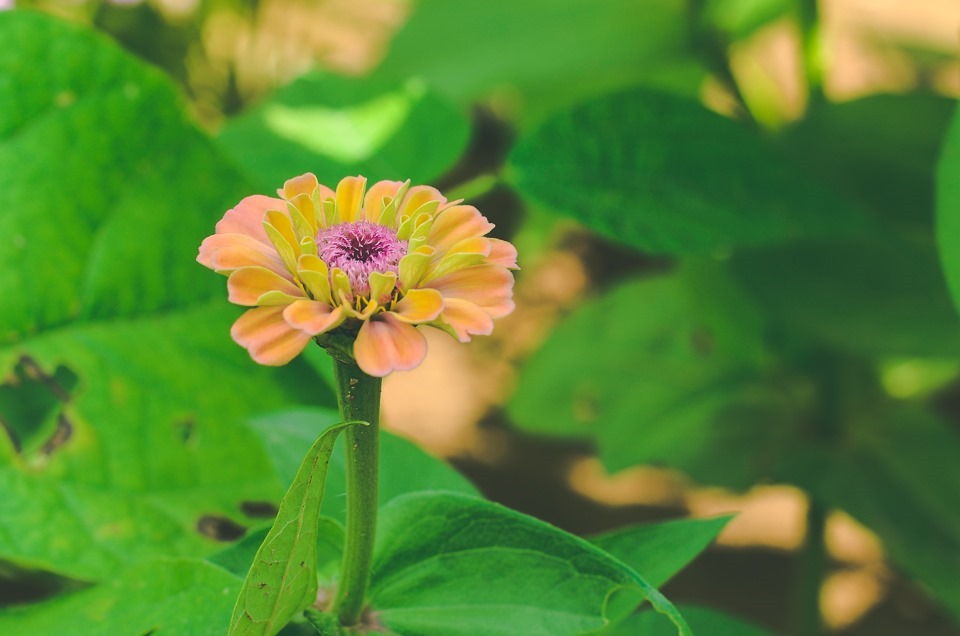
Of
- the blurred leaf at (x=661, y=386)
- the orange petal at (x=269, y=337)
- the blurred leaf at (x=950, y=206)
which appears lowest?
the blurred leaf at (x=661, y=386)

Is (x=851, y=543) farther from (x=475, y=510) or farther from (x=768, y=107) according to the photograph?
(x=475, y=510)

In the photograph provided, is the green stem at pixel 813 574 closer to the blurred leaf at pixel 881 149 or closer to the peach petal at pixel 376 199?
the blurred leaf at pixel 881 149

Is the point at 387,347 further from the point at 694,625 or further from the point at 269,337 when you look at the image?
the point at 694,625

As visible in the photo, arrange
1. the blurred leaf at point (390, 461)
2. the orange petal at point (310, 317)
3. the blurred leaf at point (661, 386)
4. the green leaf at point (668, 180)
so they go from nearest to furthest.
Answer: the orange petal at point (310, 317)
the blurred leaf at point (390, 461)
the green leaf at point (668, 180)
the blurred leaf at point (661, 386)

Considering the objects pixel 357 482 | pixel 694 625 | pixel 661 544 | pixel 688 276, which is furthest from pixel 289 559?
pixel 688 276

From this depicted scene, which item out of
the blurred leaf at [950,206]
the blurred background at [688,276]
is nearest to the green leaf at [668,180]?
the blurred background at [688,276]

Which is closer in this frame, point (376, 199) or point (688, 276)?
point (376, 199)

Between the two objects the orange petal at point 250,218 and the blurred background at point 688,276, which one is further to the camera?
the blurred background at point 688,276
